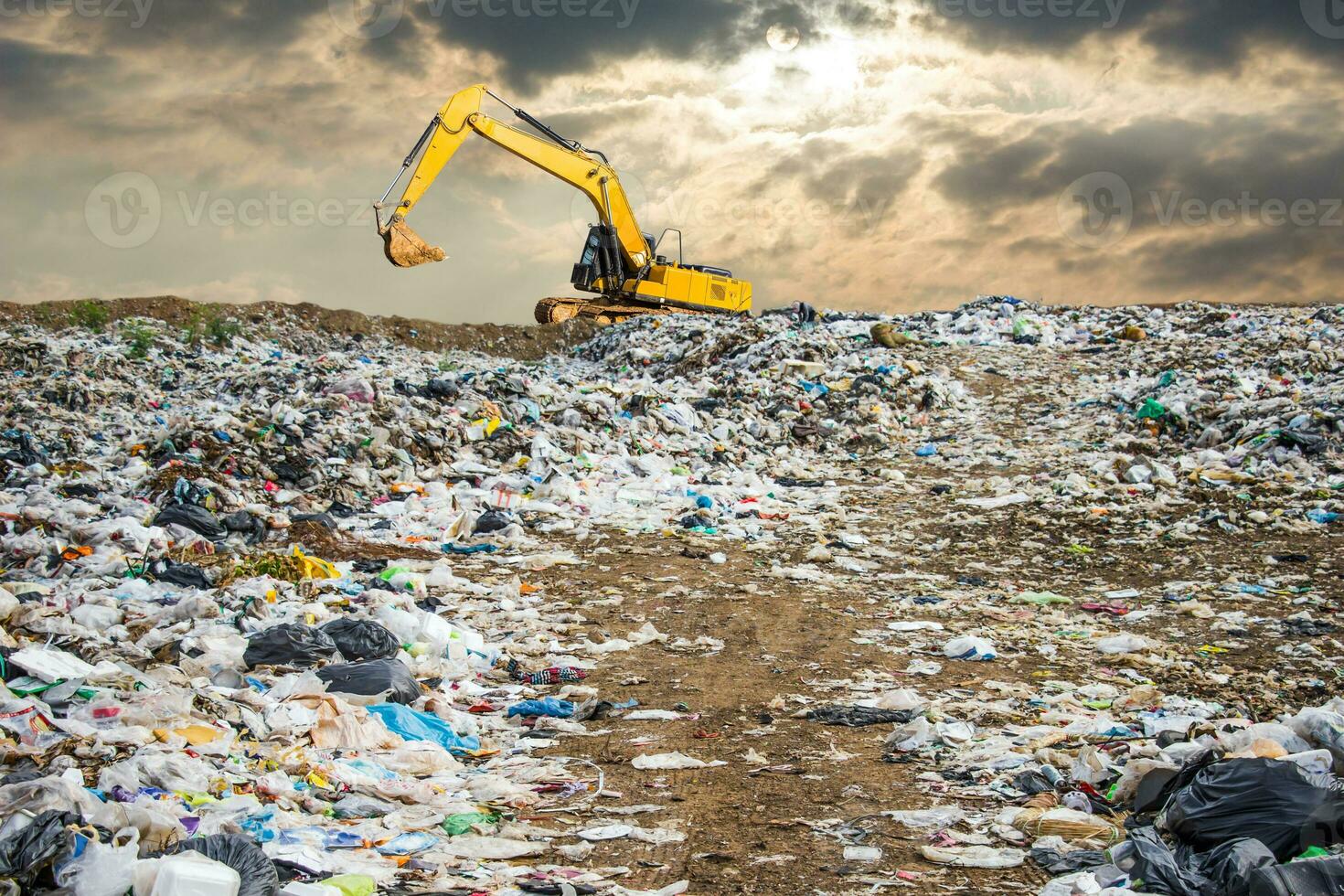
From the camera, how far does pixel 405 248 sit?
12844mm

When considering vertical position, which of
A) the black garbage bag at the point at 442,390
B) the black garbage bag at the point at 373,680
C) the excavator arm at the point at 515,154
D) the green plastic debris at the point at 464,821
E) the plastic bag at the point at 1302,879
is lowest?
the green plastic debris at the point at 464,821

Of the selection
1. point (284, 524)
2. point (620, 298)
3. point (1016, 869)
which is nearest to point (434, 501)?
point (284, 524)

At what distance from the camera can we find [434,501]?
8203 mm

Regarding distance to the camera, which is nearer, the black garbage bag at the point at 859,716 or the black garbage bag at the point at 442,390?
the black garbage bag at the point at 859,716

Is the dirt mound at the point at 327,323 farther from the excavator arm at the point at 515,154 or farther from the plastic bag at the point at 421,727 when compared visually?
the plastic bag at the point at 421,727

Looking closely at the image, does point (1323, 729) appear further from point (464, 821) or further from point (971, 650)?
point (464, 821)

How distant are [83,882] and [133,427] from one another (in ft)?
32.5

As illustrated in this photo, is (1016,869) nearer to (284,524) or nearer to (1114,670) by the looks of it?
(1114,670)

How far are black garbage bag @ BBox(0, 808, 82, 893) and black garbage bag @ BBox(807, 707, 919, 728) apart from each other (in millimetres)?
2774

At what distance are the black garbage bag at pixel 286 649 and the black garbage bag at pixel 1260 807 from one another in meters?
3.55

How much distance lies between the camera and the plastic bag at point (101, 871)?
7.59 ft

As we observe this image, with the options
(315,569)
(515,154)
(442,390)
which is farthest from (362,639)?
(515,154)

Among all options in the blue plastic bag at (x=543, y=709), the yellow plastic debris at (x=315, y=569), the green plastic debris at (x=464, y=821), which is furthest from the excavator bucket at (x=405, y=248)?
the green plastic debris at (x=464, y=821)

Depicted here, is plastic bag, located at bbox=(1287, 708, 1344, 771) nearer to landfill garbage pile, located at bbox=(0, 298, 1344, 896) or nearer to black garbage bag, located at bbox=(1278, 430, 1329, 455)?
landfill garbage pile, located at bbox=(0, 298, 1344, 896)
